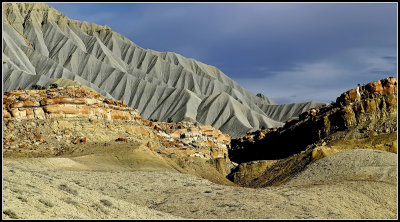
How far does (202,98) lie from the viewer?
170 meters

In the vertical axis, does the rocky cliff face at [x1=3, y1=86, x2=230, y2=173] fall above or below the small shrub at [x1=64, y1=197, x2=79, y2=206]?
above

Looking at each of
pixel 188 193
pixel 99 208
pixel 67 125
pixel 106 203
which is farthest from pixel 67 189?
pixel 67 125

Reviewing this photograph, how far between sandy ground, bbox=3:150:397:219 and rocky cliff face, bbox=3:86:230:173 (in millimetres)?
9203

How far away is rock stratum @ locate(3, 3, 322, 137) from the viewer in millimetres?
145750

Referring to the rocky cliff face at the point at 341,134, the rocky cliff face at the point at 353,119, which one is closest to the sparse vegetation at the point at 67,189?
the rocky cliff face at the point at 341,134

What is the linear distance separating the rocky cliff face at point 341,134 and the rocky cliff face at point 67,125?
10.6 meters

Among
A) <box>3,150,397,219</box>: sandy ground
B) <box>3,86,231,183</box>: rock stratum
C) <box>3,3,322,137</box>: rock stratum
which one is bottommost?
<box>3,150,397,219</box>: sandy ground

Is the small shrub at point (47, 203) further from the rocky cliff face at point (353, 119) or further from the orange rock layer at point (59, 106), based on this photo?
the rocky cliff face at point (353, 119)

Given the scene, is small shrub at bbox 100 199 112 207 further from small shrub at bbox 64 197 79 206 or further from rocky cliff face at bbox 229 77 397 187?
rocky cliff face at bbox 229 77 397 187

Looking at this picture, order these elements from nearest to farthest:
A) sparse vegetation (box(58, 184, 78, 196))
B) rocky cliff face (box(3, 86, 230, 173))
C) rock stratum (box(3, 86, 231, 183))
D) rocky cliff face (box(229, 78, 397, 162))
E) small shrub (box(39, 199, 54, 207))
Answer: small shrub (box(39, 199, 54, 207)) → sparse vegetation (box(58, 184, 78, 196)) → rock stratum (box(3, 86, 231, 183)) → rocky cliff face (box(3, 86, 230, 173)) → rocky cliff face (box(229, 78, 397, 162))

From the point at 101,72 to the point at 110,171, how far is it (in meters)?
141

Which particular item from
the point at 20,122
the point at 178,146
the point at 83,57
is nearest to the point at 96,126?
the point at 20,122

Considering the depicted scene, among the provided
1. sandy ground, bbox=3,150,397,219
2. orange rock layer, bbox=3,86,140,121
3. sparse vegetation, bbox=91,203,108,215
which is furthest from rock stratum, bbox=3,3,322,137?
sparse vegetation, bbox=91,203,108,215

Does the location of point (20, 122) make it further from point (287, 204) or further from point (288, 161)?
point (287, 204)
